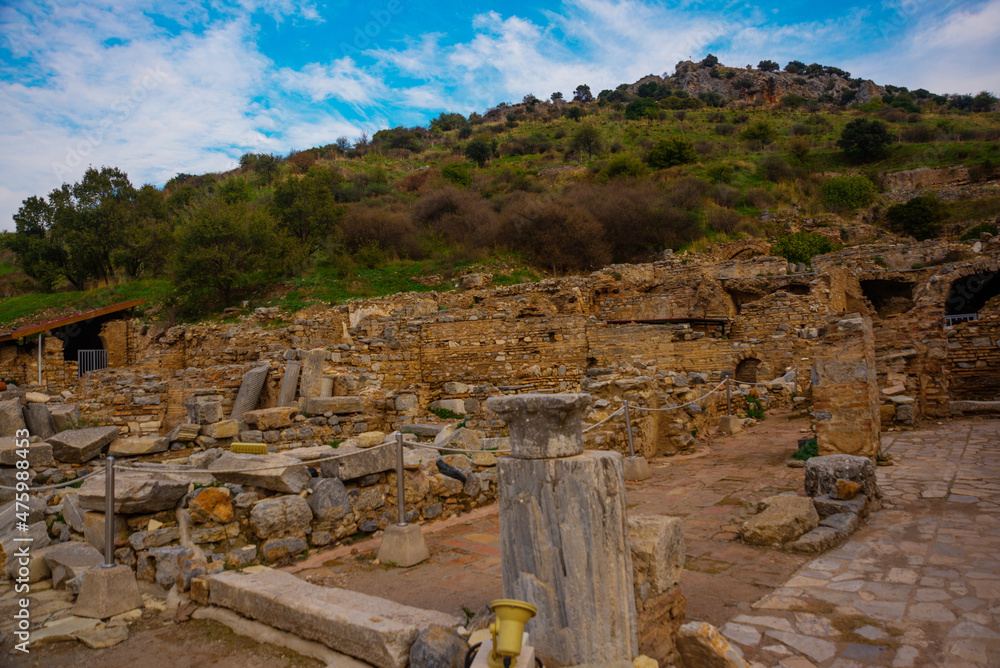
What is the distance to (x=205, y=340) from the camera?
16.4m

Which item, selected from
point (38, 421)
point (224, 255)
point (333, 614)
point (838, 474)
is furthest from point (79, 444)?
point (224, 255)

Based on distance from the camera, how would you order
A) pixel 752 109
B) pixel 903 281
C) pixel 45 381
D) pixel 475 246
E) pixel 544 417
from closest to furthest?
pixel 544 417 < pixel 45 381 < pixel 903 281 < pixel 475 246 < pixel 752 109

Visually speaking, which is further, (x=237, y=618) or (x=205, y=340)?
(x=205, y=340)

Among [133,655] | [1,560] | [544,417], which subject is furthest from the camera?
[1,560]

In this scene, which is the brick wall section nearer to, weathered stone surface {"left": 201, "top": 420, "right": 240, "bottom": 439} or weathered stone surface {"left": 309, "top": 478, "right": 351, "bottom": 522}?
weathered stone surface {"left": 309, "top": 478, "right": 351, "bottom": 522}

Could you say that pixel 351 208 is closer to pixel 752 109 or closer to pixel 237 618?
pixel 237 618

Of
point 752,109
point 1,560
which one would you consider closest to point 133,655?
point 1,560

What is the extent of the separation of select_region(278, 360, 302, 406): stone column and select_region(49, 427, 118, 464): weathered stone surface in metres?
3.19

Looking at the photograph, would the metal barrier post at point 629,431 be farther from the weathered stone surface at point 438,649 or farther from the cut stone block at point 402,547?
the weathered stone surface at point 438,649

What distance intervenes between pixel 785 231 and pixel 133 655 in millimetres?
28309

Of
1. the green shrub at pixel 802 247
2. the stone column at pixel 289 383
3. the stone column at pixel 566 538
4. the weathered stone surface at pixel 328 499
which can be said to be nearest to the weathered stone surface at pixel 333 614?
the stone column at pixel 566 538

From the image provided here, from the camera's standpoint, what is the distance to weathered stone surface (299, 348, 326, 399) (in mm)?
10164

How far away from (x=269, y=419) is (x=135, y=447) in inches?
63.2

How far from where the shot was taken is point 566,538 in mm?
2510
